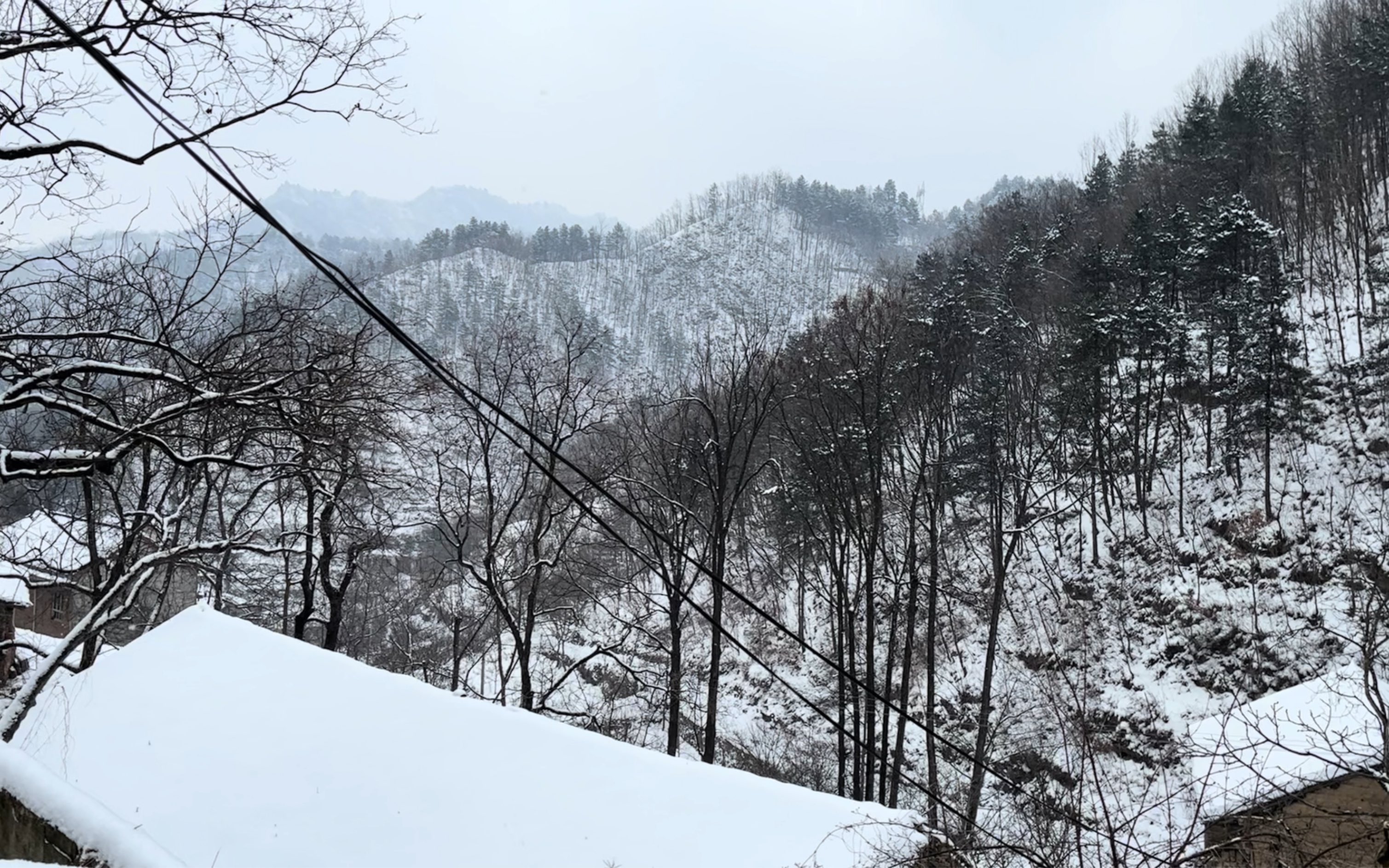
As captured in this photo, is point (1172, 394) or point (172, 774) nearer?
point (172, 774)

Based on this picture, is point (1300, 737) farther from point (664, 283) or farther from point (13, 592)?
point (664, 283)

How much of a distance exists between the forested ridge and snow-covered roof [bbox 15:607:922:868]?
118cm

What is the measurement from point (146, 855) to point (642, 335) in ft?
348

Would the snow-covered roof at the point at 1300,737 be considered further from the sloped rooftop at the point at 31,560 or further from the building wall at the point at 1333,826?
the sloped rooftop at the point at 31,560

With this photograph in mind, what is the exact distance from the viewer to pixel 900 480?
2320cm

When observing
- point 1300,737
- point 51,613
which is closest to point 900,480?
point 1300,737

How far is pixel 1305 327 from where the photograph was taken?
2373 centimetres

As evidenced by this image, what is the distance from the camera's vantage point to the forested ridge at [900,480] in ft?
23.2

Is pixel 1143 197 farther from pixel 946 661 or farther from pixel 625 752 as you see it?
pixel 625 752

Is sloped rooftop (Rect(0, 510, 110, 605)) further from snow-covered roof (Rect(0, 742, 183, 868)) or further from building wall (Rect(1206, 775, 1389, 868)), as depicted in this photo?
building wall (Rect(1206, 775, 1389, 868))

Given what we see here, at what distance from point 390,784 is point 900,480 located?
18.8 m

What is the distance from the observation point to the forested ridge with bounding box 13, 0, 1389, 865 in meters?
7.08

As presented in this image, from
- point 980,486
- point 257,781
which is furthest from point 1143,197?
point 257,781

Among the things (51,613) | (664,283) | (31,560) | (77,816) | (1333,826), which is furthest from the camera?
(664,283)
